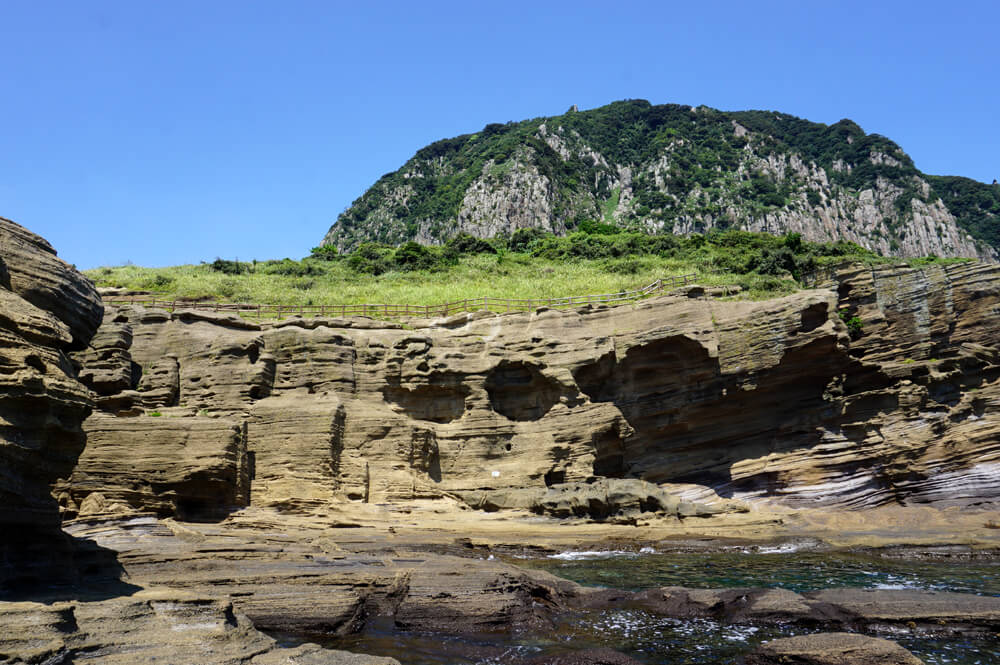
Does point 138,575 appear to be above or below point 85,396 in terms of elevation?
below

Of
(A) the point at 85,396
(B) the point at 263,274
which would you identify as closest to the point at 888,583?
(A) the point at 85,396

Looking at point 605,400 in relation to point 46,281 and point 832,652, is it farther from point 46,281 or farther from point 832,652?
point 46,281

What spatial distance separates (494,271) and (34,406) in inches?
1883

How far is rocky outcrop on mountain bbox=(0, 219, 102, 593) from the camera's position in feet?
42.2

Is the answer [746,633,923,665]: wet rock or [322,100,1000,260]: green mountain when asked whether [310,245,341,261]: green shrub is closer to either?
[322,100,1000,260]: green mountain

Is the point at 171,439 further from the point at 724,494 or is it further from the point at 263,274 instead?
the point at 263,274

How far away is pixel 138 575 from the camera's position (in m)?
15.8

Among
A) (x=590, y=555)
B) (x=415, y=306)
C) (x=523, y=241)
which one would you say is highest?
(x=523, y=241)

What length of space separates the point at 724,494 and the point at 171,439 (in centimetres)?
2249

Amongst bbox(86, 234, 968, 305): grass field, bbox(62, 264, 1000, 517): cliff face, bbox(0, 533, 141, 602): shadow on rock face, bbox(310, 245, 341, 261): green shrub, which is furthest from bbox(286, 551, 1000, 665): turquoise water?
bbox(310, 245, 341, 261): green shrub

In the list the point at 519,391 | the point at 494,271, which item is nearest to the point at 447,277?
the point at 494,271

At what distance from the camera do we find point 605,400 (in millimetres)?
33312

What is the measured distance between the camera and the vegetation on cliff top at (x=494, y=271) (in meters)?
46.8

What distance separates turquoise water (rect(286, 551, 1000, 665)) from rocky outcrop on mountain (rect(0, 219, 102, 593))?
18.4ft
